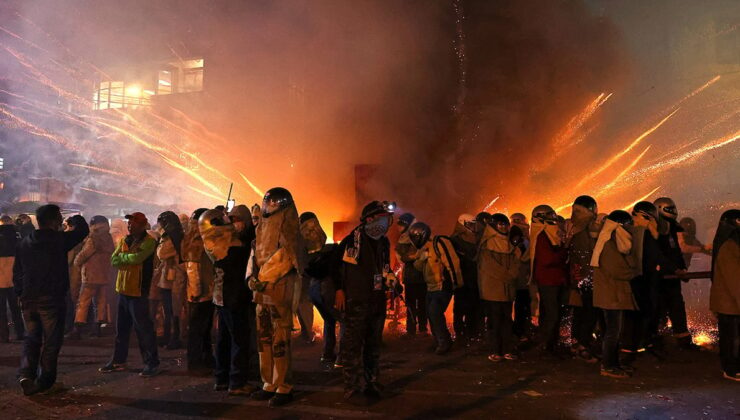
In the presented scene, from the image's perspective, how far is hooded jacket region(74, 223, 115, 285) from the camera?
622cm

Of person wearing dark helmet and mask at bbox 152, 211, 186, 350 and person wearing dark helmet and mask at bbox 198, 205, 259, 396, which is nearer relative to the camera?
person wearing dark helmet and mask at bbox 198, 205, 259, 396

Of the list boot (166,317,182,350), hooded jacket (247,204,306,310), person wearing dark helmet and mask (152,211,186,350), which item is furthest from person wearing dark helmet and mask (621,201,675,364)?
boot (166,317,182,350)

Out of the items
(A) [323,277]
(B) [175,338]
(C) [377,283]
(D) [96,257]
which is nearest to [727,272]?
(C) [377,283]

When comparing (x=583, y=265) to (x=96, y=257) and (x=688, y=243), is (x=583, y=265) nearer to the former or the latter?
(x=688, y=243)

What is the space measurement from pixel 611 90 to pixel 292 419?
37.2 feet

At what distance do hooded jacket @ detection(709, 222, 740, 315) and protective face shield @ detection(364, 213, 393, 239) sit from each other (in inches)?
105

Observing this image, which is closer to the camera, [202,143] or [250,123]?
[250,123]

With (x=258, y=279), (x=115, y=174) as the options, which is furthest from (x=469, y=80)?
(x=115, y=174)

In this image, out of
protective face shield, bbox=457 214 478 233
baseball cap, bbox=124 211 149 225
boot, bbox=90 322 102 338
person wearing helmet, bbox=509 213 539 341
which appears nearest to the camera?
baseball cap, bbox=124 211 149 225

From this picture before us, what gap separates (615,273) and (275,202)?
2713 millimetres

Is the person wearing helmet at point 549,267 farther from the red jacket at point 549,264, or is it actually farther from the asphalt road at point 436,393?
the asphalt road at point 436,393

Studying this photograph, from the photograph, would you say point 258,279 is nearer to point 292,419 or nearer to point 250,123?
point 292,419

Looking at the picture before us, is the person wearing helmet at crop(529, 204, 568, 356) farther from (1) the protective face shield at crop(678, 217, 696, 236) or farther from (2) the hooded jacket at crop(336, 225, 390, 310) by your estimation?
(1) the protective face shield at crop(678, 217, 696, 236)

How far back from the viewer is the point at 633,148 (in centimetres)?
1319
